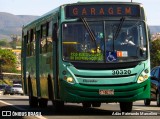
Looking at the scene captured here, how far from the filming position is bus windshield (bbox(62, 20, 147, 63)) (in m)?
18.4

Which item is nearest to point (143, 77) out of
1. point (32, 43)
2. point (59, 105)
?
point (59, 105)

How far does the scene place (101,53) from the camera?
1841cm

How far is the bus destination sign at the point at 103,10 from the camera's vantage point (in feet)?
61.4

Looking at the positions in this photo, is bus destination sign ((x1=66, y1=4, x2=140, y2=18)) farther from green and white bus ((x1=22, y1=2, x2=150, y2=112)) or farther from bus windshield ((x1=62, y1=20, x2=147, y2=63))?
bus windshield ((x1=62, y1=20, x2=147, y2=63))

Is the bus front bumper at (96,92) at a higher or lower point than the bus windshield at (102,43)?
lower

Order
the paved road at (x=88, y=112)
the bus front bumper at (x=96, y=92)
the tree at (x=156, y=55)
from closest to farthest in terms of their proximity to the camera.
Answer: the bus front bumper at (x=96, y=92)
the paved road at (x=88, y=112)
the tree at (x=156, y=55)

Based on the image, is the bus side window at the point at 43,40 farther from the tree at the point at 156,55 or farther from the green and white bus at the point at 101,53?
the tree at the point at 156,55

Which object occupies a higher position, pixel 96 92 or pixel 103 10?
pixel 103 10

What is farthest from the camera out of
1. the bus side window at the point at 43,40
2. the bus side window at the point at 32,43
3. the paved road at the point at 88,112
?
the bus side window at the point at 32,43

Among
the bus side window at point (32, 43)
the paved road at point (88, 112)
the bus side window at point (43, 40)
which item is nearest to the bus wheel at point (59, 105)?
the paved road at point (88, 112)

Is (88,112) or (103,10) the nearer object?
(103,10)

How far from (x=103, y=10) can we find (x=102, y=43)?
102 cm

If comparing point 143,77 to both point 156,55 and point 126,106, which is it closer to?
point 126,106

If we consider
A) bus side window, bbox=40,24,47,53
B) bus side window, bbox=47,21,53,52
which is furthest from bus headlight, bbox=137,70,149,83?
bus side window, bbox=40,24,47,53
